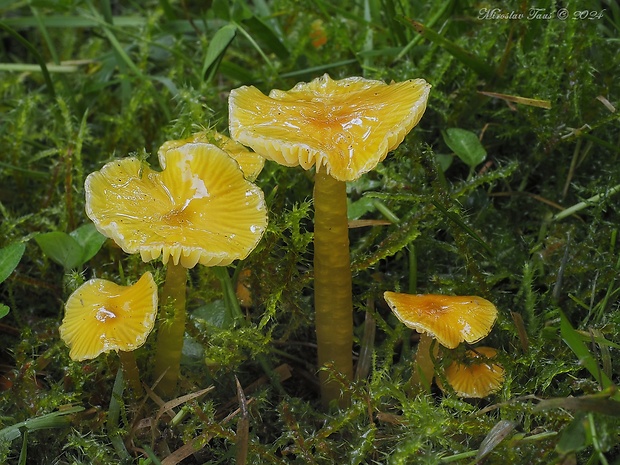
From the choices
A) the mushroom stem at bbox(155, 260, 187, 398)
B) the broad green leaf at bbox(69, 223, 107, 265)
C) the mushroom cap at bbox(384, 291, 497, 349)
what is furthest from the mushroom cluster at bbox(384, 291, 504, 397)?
the broad green leaf at bbox(69, 223, 107, 265)

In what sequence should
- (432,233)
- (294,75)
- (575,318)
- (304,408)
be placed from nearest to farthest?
(304,408) → (575,318) → (432,233) → (294,75)

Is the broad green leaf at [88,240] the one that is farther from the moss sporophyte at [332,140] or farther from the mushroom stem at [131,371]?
the moss sporophyte at [332,140]

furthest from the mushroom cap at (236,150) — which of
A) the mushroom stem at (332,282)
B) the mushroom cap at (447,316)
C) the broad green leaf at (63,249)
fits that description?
the mushroom cap at (447,316)

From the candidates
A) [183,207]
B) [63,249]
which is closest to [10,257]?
[63,249]

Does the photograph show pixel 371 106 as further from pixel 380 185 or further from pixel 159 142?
pixel 159 142

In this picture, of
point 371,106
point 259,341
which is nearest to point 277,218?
point 259,341

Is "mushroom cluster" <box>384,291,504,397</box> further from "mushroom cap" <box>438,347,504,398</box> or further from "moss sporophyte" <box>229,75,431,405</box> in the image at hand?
"moss sporophyte" <box>229,75,431,405</box>
